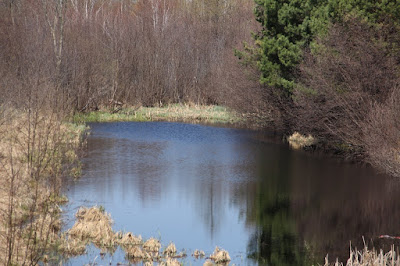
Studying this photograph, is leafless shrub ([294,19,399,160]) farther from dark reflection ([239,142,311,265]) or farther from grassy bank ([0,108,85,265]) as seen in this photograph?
grassy bank ([0,108,85,265])

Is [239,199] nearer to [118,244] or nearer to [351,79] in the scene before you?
[118,244]

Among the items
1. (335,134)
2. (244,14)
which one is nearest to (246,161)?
(335,134)

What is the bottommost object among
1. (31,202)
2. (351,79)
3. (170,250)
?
Result: (170,250)

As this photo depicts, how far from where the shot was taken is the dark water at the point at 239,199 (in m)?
12.4

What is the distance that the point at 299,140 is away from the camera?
25875 mm

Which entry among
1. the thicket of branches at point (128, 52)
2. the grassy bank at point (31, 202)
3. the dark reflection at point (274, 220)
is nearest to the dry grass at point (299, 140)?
the dark reflection at point (274, 220)

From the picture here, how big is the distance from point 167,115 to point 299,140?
32.3 ft

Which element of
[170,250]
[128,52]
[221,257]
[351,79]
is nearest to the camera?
[221,257]

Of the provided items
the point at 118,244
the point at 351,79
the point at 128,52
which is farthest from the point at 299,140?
the point at 128,52

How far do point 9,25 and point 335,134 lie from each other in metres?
20.0

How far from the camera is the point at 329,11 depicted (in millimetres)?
21422

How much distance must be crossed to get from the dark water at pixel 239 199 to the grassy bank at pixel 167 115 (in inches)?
300

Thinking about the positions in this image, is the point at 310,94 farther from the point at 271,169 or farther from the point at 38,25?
the point at 38,25

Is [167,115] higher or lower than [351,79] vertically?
lower
